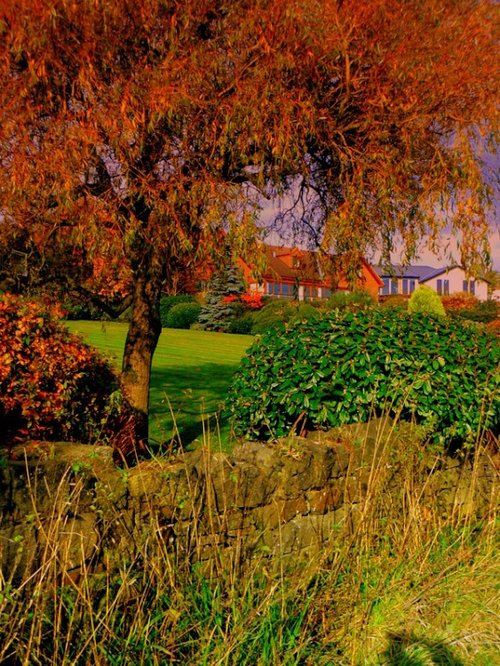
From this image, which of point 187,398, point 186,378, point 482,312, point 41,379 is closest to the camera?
point 41,379

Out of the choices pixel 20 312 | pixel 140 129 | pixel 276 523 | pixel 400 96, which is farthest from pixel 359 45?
pixel 276 523

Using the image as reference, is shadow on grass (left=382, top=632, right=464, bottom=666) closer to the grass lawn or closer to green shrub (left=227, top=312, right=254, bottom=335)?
the grass lawn

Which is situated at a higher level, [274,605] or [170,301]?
[170,301]

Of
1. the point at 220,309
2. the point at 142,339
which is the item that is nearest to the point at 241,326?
the point at 220,309

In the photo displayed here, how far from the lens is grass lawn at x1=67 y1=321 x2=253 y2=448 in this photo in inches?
363

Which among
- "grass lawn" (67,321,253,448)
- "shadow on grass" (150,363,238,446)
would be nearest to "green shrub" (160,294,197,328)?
"grass lawn" (67,321,253,448)

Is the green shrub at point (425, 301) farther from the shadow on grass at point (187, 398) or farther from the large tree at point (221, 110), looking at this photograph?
the large tree at point (221, 110)

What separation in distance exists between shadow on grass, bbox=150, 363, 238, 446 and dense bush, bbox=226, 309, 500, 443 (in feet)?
5.71

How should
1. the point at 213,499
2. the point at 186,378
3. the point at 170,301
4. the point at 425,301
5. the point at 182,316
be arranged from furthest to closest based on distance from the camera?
the point at 170,301
the point at 182,316
the point at 425,301
the point at 186,378
the point at 213,499

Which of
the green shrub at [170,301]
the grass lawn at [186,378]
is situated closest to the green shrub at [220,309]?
the green shrub at [170,301]

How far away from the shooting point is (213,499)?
3.94m

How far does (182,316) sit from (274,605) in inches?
1390

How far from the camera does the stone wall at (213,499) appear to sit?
10.7 feet

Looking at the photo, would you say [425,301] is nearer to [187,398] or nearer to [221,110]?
[187,398]
